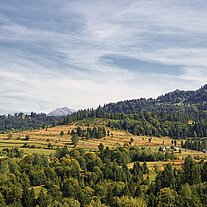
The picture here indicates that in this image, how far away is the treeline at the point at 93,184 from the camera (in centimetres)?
10019

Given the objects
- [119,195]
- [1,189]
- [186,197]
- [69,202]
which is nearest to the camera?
[186,197]

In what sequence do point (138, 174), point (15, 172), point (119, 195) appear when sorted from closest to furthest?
1. point (119, 195)
2. point (15, 172)
3. point (138, 174)

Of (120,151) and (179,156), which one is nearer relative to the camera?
(120,151)

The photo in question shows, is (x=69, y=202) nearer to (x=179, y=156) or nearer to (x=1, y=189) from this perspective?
(x=1, y=189)

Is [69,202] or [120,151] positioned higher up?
[120,151]

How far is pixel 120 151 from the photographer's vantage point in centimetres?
17825

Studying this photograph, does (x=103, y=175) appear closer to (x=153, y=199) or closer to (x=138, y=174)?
(x=138, y=174)

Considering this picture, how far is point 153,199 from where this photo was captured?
331 feet

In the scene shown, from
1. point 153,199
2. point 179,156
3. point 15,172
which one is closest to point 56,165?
point 15,172

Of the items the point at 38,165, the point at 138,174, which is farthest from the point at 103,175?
the point at 38,165

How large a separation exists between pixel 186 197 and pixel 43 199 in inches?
1817

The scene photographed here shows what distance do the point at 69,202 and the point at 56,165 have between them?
44.6 m

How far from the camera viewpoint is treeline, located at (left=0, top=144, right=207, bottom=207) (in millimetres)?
100188

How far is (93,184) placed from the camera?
132125mm
